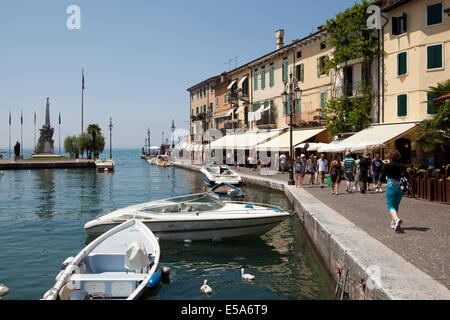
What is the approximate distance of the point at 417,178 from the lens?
48.4 ft

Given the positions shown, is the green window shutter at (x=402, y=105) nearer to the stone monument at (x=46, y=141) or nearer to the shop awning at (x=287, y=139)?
the shop awning at (x=287, y=139)

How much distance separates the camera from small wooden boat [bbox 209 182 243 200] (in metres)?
21.1

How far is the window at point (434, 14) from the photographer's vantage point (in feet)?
72.8

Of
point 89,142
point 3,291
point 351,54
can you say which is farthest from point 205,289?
point 89,142

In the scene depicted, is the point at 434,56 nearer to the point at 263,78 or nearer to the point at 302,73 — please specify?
the point at 302,73

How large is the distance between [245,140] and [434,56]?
2095 centimetres

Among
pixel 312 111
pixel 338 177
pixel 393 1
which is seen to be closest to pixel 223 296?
pixel 338 177

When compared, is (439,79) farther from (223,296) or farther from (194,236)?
(223,296)

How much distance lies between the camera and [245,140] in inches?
1591

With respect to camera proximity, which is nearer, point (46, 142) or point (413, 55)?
point (413, 55)

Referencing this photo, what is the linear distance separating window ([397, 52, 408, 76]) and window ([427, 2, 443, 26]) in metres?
2.16

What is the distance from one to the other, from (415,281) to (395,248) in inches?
83.4

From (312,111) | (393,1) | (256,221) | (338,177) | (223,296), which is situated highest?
(393,1)

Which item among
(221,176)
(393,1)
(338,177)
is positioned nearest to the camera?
(338,177)
